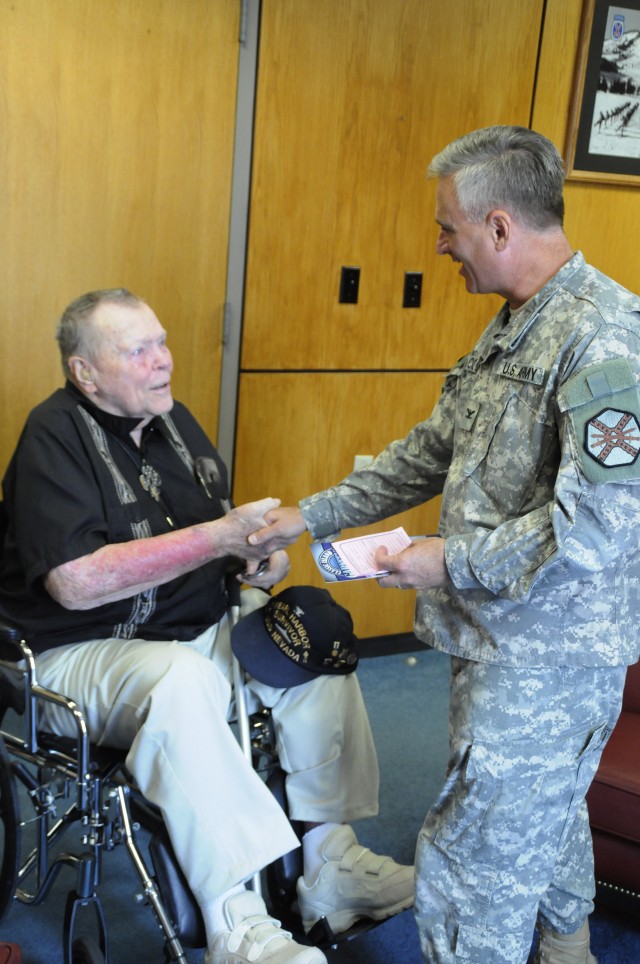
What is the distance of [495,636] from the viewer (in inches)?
71.1

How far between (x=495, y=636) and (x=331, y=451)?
6.06 feet

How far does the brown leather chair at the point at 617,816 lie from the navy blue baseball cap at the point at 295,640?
1.99 feet

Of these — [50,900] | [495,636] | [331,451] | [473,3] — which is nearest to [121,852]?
[50,900]

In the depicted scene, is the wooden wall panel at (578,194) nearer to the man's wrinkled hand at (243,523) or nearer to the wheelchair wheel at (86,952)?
the man's wrinkled hand at (243,523)

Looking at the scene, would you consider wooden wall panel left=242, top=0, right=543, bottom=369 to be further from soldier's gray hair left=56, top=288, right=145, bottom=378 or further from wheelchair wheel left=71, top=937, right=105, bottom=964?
wheelchair wheel left=71, top=937, right=105, bottom=964

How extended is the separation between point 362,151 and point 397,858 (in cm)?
217

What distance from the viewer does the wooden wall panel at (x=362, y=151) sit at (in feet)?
10.6

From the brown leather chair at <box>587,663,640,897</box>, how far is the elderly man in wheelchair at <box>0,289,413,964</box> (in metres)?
0.45

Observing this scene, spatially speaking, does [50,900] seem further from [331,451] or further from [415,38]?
[415,38]

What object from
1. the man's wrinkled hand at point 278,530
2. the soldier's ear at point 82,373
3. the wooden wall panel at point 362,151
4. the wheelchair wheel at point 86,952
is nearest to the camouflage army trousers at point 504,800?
the man's wrinkled hand at point 278,530

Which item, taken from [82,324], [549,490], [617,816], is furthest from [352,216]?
[617,816]

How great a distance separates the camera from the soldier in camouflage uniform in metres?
1.65

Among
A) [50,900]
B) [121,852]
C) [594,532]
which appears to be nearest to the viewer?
[594,532]

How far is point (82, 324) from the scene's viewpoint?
2.18m
